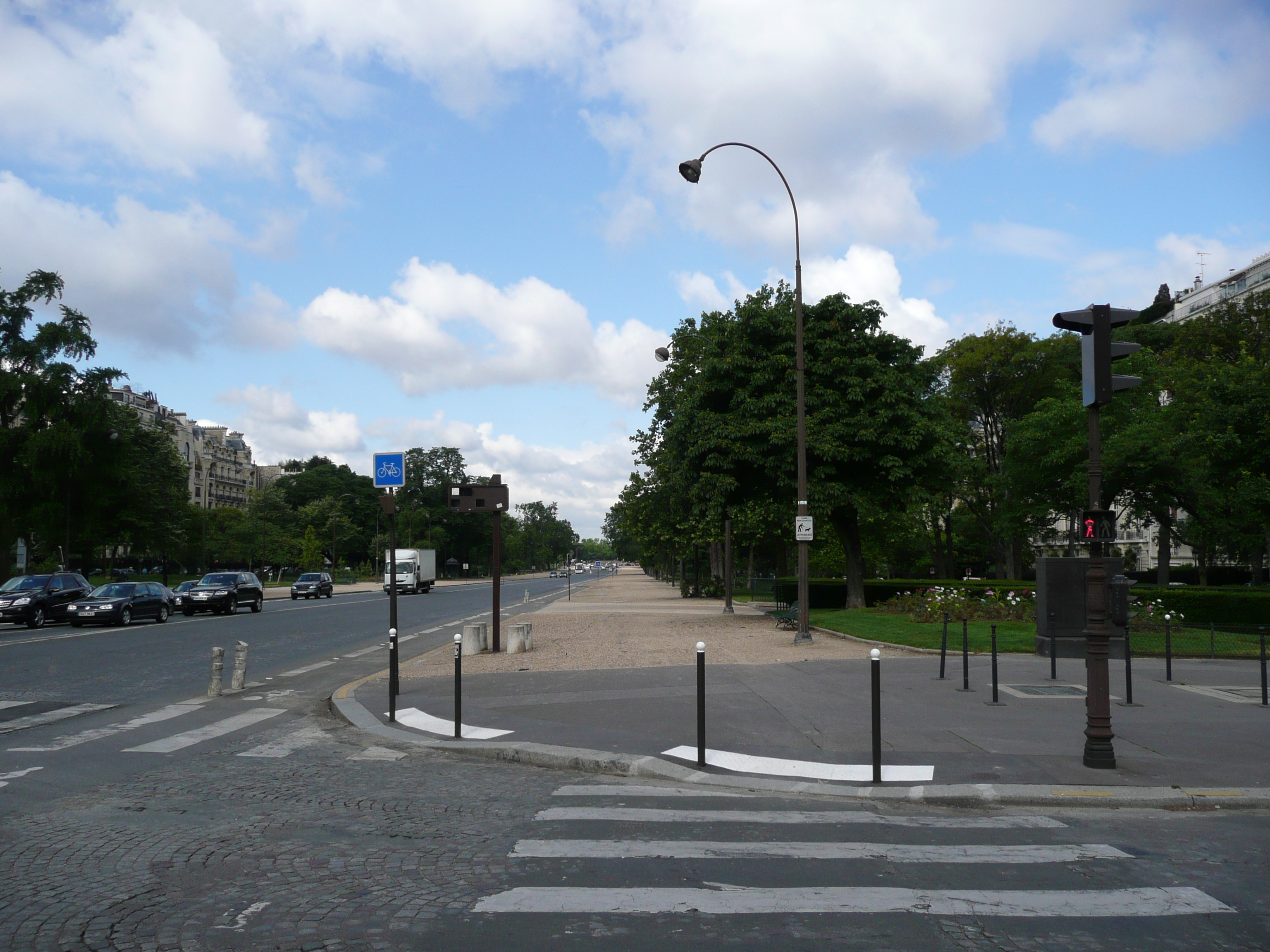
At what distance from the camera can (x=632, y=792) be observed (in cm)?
764

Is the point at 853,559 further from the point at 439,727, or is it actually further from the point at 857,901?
the point at 857,901

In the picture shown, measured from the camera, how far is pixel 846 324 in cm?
2839

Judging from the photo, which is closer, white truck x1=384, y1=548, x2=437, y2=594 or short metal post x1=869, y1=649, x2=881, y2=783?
short metal post x1=869, y1=649, x2=881, y2=783

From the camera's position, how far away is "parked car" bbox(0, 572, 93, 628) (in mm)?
29312

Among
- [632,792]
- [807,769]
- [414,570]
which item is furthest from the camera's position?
[414,570]

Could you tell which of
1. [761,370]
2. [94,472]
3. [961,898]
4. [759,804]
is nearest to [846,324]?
[761,370]

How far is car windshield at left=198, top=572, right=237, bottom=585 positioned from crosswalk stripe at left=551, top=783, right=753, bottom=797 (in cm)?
3249

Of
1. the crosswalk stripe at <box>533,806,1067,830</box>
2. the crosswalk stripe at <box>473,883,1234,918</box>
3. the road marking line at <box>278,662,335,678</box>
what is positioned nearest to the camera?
the crosswalk stripe at <box>473,883,1234,918</box>

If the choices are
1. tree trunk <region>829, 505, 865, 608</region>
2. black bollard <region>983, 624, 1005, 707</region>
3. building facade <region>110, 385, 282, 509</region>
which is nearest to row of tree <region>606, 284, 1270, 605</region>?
tree trunk <region>829, 505, 865, 608</region>

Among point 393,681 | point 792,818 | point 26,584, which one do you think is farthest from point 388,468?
point 26,584

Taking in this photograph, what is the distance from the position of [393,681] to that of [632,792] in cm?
476

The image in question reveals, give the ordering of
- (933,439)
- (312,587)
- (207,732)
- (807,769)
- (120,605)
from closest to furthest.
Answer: (807,769), (207,732), (933,439), (120,605), (312,587)

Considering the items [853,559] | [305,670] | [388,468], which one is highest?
[388,468]

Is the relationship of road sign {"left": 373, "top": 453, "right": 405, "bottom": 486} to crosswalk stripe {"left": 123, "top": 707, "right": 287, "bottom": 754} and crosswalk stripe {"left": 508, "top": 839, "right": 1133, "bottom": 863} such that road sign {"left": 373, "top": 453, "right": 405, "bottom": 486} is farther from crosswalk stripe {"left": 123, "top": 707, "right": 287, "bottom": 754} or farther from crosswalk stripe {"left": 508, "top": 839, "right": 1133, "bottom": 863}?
crosswalk stripe {"left": 508, "top": 839, "right": 1133, "bottom": 863}
